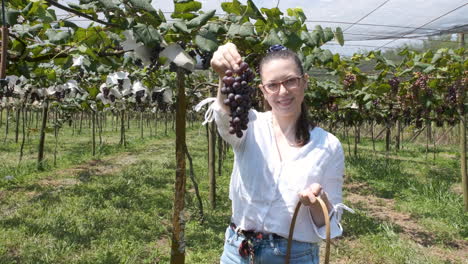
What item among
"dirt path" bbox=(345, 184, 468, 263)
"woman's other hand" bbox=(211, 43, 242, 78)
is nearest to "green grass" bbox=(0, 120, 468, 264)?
"dirt path" bbox=(345, 184, 468, 263)

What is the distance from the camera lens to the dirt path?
4.37 metres

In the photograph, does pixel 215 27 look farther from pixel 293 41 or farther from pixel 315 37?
pixel 315 37

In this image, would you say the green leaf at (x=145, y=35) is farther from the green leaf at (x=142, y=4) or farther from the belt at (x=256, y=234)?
the belt at (x=256, y=234)

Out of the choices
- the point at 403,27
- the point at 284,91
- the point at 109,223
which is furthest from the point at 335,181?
the point at 403,27

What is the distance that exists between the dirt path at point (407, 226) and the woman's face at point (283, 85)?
3.62 meters

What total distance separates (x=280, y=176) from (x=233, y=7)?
0.87m

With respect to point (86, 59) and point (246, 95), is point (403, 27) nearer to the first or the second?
point (86, 59)

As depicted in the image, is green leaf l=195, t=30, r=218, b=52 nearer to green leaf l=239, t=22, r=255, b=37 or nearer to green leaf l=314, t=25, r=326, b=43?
green leaf l=239, t=22, r=255, b=37

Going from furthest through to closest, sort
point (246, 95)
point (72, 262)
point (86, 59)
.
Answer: point (72, 262), point (86, 59), point (246, 95)

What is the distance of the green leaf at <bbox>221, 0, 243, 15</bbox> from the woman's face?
1.57 feet

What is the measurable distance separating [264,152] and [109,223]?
3842mm

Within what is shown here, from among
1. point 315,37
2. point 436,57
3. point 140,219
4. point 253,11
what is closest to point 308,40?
point 315,37

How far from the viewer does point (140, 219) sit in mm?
4965

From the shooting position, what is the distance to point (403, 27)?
7.12 meters
